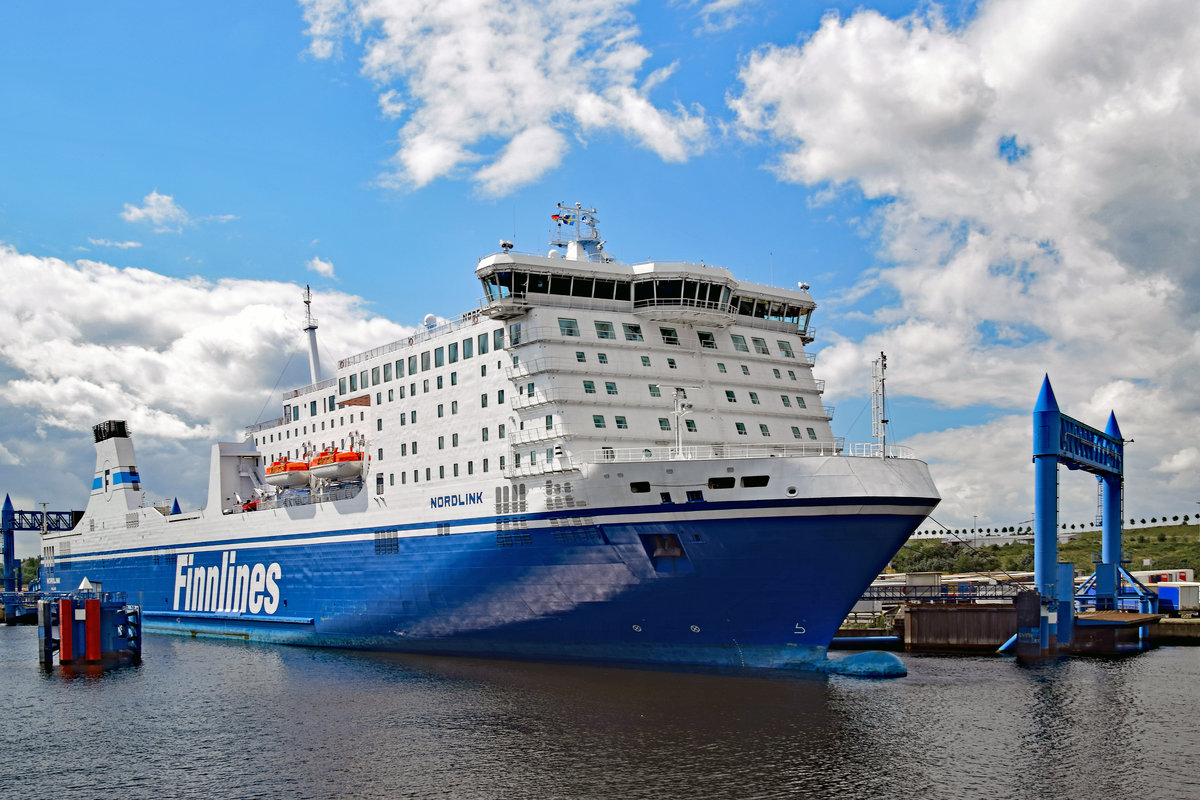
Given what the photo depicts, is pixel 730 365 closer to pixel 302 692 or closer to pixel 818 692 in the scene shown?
pixel 818 692

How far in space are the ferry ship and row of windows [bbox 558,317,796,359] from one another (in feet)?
0.27

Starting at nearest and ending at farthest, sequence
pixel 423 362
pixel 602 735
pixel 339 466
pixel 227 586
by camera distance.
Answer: pixel 602 735 → pixel 423 362 → pixel 339 466 → pixel 227 586

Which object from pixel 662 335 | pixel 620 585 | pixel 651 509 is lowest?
pixel 620 585

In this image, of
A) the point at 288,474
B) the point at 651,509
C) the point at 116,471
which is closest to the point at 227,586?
the point at 288,474

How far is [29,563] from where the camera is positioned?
471 feet

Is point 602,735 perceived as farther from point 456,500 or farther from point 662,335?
point 662,335

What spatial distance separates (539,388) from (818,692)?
42.1 ft

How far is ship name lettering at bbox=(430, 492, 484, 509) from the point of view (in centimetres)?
3569

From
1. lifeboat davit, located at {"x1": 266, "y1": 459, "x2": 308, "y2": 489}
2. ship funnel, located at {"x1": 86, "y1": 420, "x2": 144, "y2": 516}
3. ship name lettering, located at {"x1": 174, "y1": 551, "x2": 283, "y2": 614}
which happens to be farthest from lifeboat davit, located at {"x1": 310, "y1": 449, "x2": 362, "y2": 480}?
ship funnel, located at {"x1": 86, "y1": 420, "x2": 144, "y2": 516}

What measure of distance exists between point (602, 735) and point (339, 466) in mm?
22709

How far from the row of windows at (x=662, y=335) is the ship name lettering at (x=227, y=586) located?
18.8m

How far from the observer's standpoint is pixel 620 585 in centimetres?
3167

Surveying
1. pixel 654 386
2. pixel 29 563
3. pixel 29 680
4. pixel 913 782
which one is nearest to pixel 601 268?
pixel 654 386

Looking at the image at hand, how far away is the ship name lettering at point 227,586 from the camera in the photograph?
46125 millimetres
